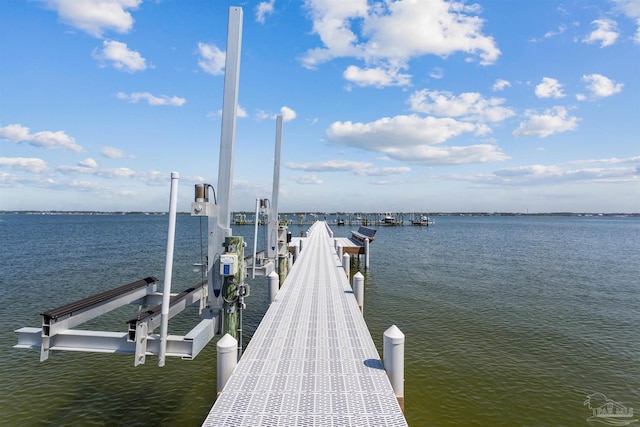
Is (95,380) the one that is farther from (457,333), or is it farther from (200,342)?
(457,333)

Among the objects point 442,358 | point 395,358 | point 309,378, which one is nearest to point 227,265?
point 309,378

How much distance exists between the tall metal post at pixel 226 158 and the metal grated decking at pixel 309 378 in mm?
2225

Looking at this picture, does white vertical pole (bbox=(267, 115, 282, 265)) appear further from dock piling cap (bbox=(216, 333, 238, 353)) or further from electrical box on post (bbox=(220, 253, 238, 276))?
dock piling cap (bbox=(216, 333, 238, 353))

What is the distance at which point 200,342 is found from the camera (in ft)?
22.8

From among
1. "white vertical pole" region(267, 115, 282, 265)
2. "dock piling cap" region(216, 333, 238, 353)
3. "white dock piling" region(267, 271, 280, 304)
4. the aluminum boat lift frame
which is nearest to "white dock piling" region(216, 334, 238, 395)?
"dock piling cap" region(216, 333, 238, 353)

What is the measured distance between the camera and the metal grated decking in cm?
558

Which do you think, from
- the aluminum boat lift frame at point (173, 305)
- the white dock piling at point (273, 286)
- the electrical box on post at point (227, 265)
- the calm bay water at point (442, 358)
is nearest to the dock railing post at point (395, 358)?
the calm bay water at point (442, 358)

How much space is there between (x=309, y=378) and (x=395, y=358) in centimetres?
189

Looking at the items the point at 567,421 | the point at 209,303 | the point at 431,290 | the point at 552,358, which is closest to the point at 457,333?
the point at 552,358

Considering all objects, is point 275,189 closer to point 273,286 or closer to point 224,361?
point 273,286

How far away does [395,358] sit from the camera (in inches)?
267

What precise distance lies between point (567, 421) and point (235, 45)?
1388 cm

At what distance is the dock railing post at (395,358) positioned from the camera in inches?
261

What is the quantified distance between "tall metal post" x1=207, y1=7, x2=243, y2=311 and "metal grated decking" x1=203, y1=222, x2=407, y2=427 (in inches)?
87.6
